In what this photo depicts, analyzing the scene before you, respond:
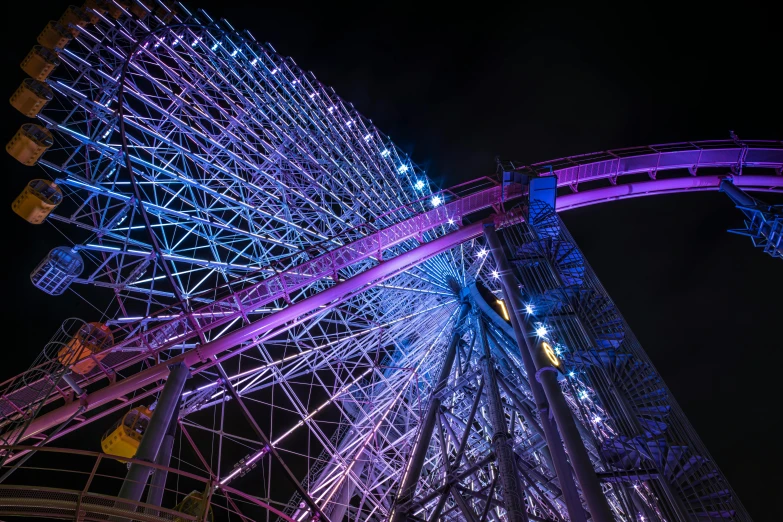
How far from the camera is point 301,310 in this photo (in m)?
12.3

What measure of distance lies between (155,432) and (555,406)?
291 inches

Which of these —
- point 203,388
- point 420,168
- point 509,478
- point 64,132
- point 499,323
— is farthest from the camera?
point 420,168

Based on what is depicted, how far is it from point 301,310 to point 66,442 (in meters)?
25.9

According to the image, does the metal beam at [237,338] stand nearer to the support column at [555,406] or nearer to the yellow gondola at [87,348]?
the yellow gondola at [87,348]

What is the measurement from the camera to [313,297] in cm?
1253

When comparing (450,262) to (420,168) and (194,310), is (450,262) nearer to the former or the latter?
(420,168)

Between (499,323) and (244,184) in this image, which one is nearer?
(244,184)

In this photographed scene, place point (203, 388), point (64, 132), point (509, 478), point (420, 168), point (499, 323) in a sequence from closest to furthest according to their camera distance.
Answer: point (509, 478), point (64, 132), point (203, 388), point (499, 323), point (420, 168)

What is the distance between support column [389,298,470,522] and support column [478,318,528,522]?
1.41 meters

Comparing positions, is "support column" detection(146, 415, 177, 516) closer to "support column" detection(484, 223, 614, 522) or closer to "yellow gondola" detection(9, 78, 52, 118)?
"support column" detection(484, 223, 614, 522)

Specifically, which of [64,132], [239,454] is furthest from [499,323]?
[239,454]

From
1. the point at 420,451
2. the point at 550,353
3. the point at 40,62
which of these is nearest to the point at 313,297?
the point at 420,451

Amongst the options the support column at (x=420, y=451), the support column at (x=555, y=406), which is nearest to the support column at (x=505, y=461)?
the support column at (x=555, y=406)

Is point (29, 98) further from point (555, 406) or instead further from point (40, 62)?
point (555, 406)
